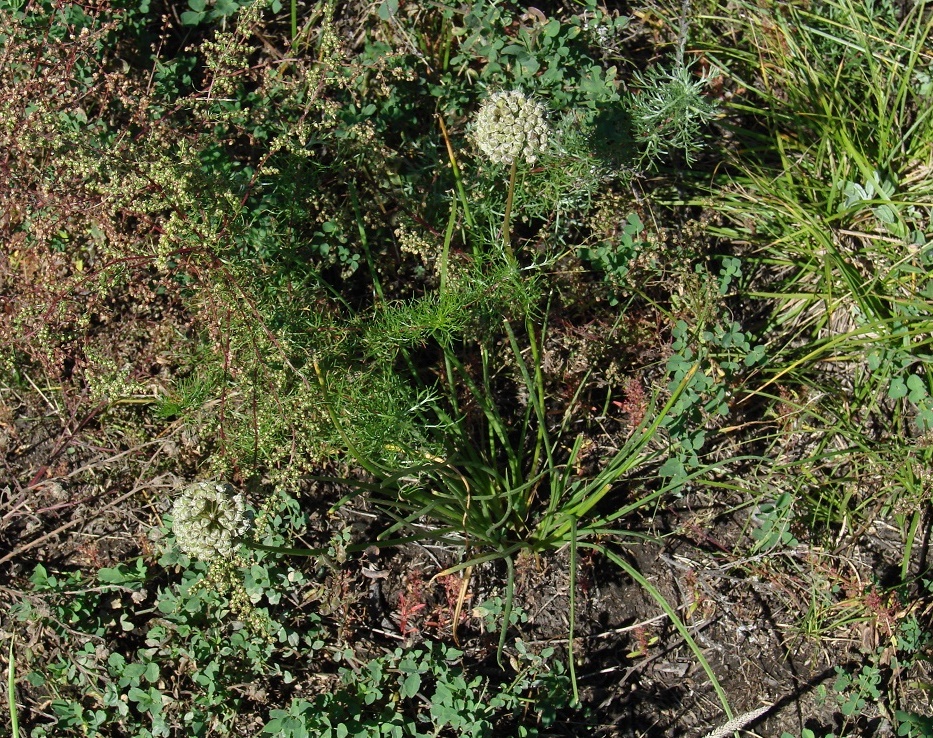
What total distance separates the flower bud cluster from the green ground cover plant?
0.25 metres

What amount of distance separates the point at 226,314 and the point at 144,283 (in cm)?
40

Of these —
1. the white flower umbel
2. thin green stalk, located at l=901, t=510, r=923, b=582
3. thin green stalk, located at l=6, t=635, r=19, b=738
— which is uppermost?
the white flower umbel

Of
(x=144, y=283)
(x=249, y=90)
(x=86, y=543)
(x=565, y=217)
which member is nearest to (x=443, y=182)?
(x=565, y=217)

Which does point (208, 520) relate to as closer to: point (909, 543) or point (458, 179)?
point (458, 179)

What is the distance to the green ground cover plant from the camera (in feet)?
8.79

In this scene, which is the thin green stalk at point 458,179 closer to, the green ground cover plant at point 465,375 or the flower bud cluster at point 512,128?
the green ground cover plant at point 465,375

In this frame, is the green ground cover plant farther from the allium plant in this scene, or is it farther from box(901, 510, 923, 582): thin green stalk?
the allium plant

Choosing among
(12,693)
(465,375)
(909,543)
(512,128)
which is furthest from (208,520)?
(909,543)

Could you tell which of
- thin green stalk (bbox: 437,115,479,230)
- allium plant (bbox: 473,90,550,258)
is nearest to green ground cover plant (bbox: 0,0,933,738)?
thin green stalk (bbox: 437,115,479,230)

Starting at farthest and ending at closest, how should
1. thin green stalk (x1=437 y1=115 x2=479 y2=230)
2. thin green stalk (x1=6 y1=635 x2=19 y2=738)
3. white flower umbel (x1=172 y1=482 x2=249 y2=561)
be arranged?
thin green stalk (x1=437 y1=115 x2=479 y2=230) → thin green stalk (x1=6 y1=635 x2=19 y2=738) → white flower umbel (x1=172 y1=482 x2=249 y2=561)

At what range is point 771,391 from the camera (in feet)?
10.3

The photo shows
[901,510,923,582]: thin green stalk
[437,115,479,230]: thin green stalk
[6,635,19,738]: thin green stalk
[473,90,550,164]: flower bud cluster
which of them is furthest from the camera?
[901,510,923,582]: thin green stalk

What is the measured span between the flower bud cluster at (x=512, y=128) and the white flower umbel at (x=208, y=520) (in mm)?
1188

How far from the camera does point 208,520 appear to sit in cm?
222
